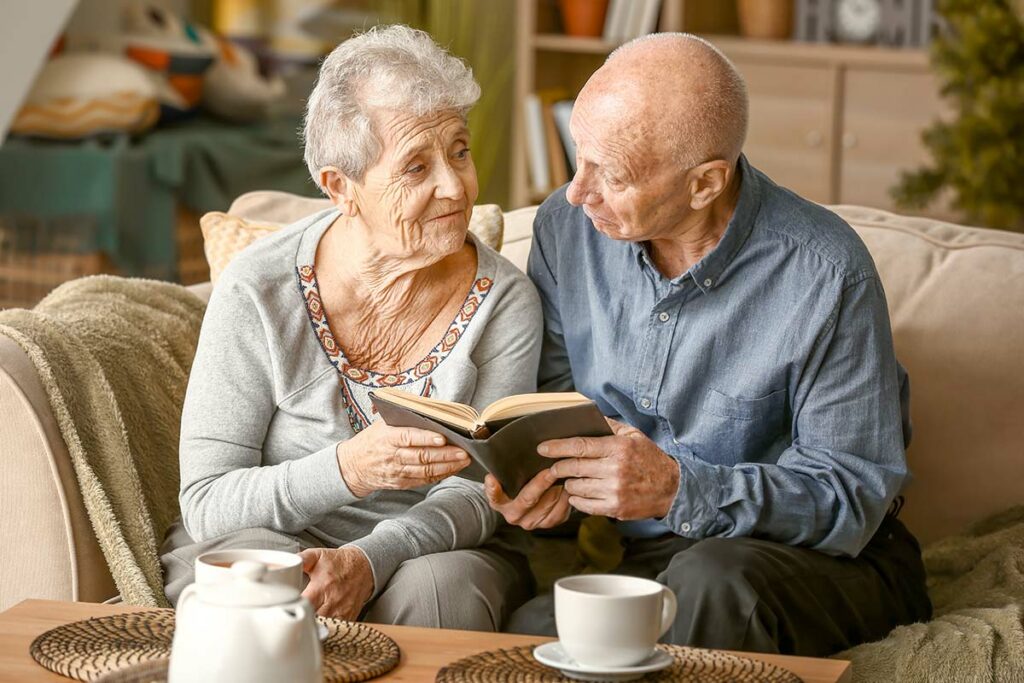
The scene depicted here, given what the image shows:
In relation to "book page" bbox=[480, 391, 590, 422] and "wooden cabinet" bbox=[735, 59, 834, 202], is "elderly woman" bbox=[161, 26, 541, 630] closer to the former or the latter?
"book page" bbox=[480, 391, 590, 422]

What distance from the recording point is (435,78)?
1731mm

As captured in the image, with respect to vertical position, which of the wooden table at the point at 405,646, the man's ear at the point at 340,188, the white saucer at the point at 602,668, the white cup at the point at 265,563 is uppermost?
the man's ear at the point at 340,188

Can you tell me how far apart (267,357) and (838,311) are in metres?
0.70

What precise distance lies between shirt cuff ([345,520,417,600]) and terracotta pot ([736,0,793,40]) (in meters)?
2.93

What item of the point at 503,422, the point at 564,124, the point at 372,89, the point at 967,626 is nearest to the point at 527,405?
the point at 503,422

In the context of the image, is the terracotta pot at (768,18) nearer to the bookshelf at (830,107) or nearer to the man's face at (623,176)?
the bookshelf at (830,107)

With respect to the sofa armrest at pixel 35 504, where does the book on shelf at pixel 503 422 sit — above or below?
above

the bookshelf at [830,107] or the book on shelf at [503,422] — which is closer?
the book on shelf at [503,422]

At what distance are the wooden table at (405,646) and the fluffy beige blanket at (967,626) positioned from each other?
1.01ft

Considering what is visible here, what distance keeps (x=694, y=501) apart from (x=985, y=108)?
2.37 metres

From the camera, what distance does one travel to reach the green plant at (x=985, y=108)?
11.8 feet

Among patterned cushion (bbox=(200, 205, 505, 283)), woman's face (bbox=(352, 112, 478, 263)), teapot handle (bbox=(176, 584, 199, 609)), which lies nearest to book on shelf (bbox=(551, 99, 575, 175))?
patterned cushion (bbox=(200, 205, 505, 283))

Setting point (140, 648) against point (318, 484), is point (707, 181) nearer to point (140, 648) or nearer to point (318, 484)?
point (318, 484)

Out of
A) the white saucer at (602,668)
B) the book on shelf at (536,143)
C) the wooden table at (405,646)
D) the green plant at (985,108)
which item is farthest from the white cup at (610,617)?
the book on shelf at (536,143)
